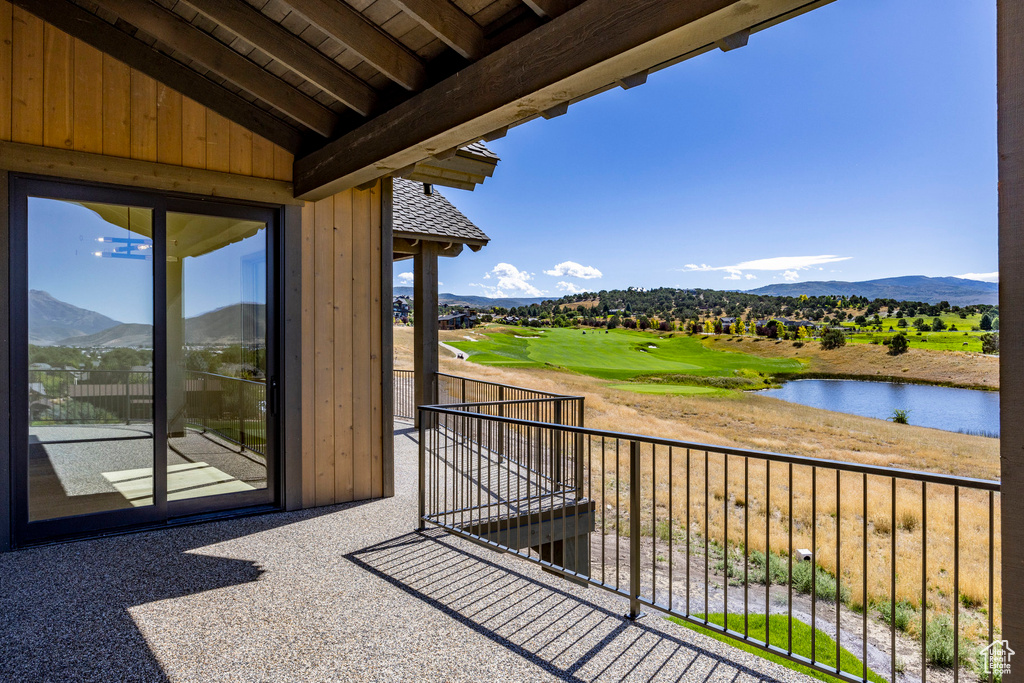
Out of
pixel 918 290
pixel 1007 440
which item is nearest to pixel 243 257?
pixel 1007 440

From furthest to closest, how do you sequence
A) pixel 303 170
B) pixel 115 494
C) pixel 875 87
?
pixel 875 87
pixel 303 170
pixel 115 494

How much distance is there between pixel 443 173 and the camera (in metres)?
5.12

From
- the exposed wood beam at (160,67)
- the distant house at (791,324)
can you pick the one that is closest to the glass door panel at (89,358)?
the exposed wood beam at (160,67)

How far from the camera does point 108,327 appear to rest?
3.97 meters

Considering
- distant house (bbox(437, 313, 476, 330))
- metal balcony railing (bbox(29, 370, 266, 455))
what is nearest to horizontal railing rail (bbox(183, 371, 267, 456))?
metal balcony railing (bbox(29, 370, 266, 455))

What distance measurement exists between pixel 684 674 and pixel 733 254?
1873 inches

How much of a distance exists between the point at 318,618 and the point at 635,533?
5.39 feet

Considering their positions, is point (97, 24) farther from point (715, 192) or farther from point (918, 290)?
point (715, 192)

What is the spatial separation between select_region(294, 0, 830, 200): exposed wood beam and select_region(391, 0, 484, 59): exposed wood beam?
9 centimetres

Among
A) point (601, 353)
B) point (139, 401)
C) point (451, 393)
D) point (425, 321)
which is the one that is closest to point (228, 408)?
point (139, 401)

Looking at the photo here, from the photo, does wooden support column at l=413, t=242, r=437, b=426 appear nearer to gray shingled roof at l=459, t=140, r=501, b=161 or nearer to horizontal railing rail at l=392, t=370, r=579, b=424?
horizontal railing rail at l=392, t=370, r=579, b=424

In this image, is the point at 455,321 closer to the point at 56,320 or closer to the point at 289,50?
the point at 56,320

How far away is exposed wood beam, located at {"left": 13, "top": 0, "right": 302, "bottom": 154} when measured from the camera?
3.72 m

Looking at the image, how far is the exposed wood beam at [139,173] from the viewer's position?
3598mm
